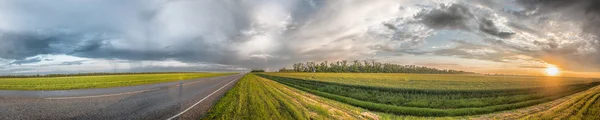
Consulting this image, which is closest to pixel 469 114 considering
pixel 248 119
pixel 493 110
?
pixel 493 110

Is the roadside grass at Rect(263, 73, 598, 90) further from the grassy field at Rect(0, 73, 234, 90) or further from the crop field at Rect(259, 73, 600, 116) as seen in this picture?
the grassy field at Rect(0, 73, 234, 90)

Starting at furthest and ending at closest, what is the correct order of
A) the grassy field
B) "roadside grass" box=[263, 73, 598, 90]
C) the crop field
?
"roadside grass" box=[263, 73, 598, 90], the grassy field, the crop field

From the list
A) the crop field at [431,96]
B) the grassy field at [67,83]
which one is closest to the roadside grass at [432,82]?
the crop field at [431,96]

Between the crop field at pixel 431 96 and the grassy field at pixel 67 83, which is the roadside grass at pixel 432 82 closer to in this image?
the crop field at pixel 431 96

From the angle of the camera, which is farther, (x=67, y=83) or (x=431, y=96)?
(x=67, y=83)

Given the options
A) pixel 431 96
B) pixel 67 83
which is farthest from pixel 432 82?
pixel 67 83

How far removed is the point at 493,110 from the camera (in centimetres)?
1466

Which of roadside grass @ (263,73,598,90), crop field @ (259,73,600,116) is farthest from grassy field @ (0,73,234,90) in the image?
roadside grass @ (263,73,598,90)

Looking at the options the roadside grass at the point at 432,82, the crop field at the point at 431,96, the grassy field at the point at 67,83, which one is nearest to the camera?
the crop field at the point at 431,96

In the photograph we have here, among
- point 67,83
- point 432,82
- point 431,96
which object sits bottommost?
point 432,82

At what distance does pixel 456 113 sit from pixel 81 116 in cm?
1616

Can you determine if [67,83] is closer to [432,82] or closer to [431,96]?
[431,96]

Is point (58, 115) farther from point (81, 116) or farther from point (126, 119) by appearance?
point (126, 119)

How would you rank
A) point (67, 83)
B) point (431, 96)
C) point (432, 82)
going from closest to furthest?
point (431, 96) → point (67, 83) → point (432, 82)
